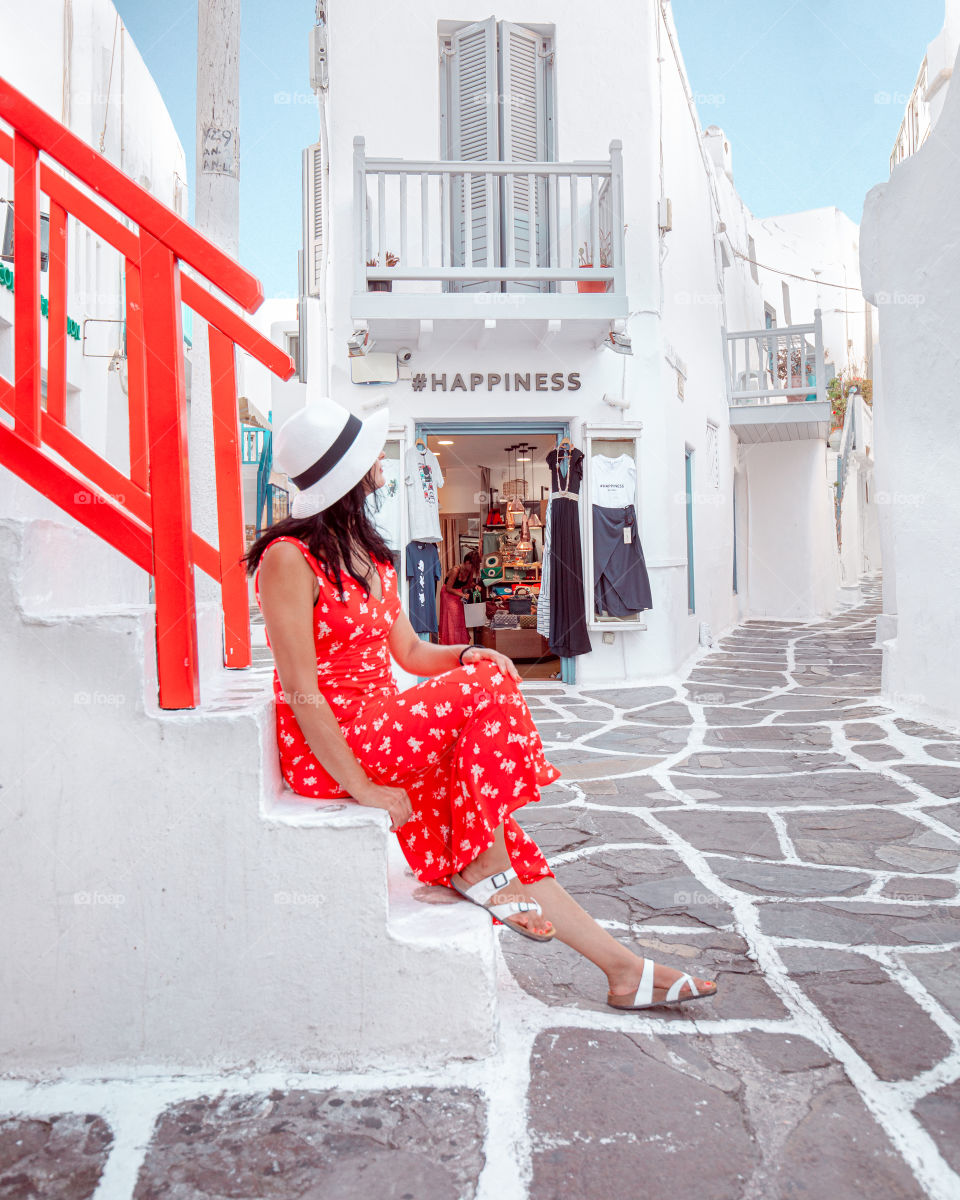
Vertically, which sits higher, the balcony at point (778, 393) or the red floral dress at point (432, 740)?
the balcony at point (778, 393)

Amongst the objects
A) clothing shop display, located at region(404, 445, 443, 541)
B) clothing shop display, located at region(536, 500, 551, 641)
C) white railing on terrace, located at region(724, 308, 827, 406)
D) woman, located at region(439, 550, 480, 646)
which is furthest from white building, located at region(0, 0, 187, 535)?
white railing on terrace, located at region(724, 308, 827, 406)

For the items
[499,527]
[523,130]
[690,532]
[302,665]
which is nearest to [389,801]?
[302,665]

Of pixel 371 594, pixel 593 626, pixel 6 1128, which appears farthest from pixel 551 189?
pixel 6 1128

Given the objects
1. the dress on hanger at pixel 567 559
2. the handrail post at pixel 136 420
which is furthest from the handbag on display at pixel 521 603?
the handrail post at pixel 136 420

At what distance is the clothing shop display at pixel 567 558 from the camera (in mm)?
8445

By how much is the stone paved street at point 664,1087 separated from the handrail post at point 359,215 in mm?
5676

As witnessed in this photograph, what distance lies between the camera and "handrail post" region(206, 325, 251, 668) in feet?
9.70

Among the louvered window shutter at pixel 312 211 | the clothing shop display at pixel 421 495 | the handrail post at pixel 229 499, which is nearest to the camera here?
the handrail post at pixel 229 499

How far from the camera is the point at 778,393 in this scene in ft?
41.8

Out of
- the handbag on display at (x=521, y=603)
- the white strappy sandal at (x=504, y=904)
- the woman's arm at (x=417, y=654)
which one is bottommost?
the white strappy sandal at (x=504, y=904)

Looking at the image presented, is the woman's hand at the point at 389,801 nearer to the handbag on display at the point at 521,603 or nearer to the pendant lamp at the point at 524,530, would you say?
the handbag on display at the point at 521,603

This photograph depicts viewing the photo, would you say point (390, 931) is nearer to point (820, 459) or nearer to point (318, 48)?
point (318, 48)

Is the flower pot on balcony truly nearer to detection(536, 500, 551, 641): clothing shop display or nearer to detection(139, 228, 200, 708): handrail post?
detection(536, 500, 551, 641): clothing shop display

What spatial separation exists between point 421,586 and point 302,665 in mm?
6312
